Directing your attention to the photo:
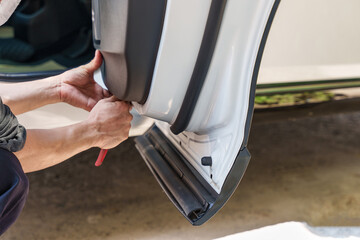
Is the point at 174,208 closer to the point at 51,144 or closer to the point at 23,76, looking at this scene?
the point at 51,144

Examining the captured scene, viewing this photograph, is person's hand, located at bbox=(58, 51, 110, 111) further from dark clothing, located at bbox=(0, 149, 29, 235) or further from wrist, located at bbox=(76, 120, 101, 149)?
dark clothing, located at bbox=(0, 149, 29, 235)

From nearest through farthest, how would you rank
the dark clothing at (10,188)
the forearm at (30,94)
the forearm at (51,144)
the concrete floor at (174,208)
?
the dark clothing at (10,188)
the forearm at (51,144)
the forearm at (30,94)
the concrete floor at (174,208)

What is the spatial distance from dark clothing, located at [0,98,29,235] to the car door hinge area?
0.45m

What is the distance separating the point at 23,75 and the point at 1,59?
26cm

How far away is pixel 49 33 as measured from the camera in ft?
6.12

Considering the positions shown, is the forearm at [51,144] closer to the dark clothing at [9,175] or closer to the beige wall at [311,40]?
the dark clothing at [9,175]

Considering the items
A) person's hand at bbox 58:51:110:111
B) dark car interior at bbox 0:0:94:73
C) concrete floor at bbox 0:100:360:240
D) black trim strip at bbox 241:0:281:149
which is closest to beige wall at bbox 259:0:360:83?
black trim strip at bbox 241:0:281:149

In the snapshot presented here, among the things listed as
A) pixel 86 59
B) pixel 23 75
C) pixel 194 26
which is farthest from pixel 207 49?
pixel 86 59

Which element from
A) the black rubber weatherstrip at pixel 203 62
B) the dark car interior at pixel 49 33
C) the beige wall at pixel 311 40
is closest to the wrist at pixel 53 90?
the dark car interior at pixel 49 33

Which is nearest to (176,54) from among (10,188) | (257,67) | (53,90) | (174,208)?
(257,67)

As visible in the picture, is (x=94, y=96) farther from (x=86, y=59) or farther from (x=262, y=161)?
(x=262, y=161)

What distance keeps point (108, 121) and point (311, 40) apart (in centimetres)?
69

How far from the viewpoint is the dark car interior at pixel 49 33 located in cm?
172

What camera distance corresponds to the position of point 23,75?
1432 millimetres
